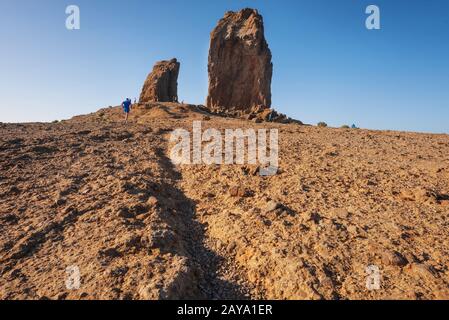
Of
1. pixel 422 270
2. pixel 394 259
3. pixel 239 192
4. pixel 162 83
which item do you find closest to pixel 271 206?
pixel 239 192

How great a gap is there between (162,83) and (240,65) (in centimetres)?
979

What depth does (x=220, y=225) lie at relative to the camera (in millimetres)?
8336

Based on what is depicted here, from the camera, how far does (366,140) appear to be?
53.6 feet

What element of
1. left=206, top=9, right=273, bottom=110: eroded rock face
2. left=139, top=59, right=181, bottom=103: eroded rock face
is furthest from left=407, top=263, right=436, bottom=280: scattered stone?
left=139, top=59, right=181, bottom=103: eroded rock face

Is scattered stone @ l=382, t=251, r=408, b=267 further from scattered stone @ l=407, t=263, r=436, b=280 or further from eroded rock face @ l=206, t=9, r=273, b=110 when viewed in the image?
eroded rock face @ l=206, t=9, r=273, b=110

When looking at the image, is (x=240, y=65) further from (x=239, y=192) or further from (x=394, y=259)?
(x=394, y=259)

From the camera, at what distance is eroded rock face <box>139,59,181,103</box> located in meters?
39.4

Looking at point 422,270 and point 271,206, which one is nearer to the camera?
point 422,270

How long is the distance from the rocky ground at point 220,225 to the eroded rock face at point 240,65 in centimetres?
2553

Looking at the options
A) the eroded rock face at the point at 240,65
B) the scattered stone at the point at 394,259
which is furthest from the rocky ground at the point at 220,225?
the eroded rock face at the point at 240,65

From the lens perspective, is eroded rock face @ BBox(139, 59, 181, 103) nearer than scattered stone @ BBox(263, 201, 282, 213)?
No

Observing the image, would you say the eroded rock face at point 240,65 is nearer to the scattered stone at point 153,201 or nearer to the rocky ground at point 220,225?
the rocky ground at point 220,225

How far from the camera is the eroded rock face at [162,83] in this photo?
1551 inches

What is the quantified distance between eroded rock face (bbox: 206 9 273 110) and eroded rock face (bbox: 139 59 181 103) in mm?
5751
